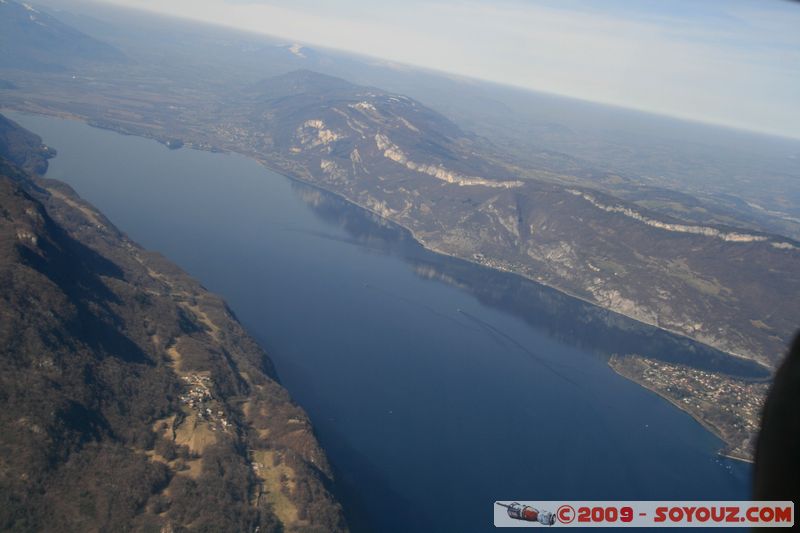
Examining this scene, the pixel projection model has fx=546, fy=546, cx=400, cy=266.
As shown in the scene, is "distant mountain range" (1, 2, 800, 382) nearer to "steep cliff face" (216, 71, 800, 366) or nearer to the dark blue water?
"steep cliff face" (216, 71, 800, 366)

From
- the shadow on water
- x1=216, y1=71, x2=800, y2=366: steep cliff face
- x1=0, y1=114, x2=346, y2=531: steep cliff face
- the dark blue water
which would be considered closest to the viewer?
x1=0, y1=114, x2=346, y2=531: steep cliff face

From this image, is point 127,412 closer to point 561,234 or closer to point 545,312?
point 545,312

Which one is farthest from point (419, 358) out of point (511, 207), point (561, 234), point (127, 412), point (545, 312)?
point (511, 207)

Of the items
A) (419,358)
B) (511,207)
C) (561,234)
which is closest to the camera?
(419,358)

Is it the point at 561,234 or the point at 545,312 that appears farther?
the point at 561,234

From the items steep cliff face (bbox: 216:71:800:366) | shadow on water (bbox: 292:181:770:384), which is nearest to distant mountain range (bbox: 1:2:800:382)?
steep cliff face (bbox: 216:71:800:366)
